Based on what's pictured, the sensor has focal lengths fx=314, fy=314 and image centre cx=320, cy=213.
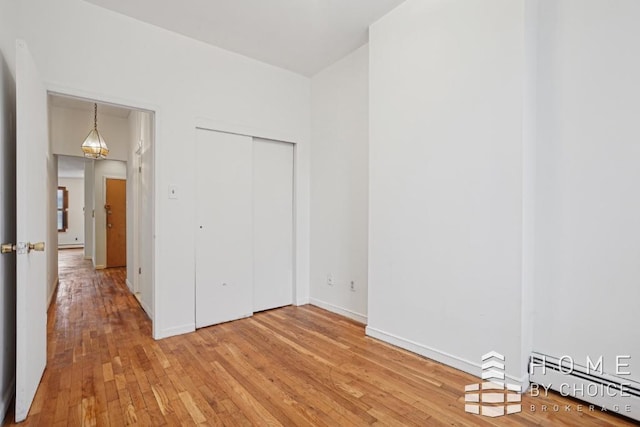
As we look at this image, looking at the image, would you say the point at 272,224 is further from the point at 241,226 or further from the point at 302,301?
the point at 302,301

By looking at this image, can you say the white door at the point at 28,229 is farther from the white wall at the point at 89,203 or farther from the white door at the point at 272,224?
the white wall at the point at 89,203

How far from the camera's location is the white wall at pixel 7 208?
5.88ft

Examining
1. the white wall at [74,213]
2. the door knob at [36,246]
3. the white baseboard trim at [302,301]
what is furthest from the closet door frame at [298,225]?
the white wall at [74,213]

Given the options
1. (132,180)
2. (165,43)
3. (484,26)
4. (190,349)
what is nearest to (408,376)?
(190,349)

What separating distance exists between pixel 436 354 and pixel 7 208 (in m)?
3.09

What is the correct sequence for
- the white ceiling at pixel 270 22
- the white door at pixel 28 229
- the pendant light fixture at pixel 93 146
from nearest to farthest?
the white door at pixel 28 229 → the white ceiling at pixel 270 22 → the pendant light fixture at pixel 93 146

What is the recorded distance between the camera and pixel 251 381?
2.17m

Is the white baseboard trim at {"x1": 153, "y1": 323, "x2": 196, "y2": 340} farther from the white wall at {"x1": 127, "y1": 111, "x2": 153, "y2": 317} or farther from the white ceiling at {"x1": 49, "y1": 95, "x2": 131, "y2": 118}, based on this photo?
the white ceiling at {"x1": 49, "y1": 95, "x2": 131, "y2": 118}

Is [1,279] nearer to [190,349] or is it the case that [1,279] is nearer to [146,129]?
[190,349]

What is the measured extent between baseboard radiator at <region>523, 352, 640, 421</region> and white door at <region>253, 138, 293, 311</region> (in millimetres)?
2651

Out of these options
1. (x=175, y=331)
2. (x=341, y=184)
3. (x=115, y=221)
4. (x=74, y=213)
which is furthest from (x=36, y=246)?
(x=74, y=213)

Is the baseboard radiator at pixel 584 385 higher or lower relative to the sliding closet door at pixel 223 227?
lower

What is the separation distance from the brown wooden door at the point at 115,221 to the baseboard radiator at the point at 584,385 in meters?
7.39

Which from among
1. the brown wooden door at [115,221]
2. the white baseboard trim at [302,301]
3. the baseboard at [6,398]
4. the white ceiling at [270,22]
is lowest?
the white baseboard trim at [302,301]
